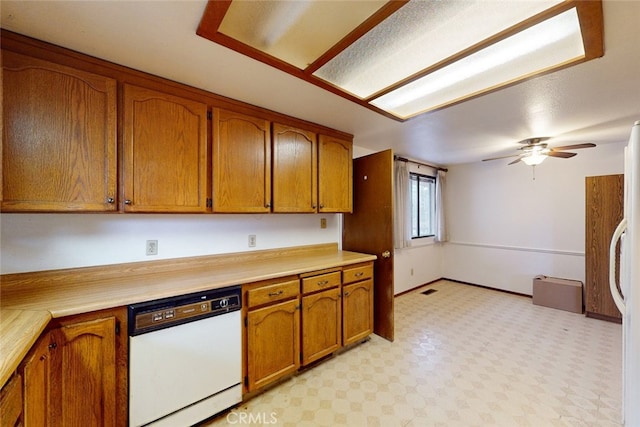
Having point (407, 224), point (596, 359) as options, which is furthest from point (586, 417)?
point (407, 224)

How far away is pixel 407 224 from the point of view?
4.12 meters

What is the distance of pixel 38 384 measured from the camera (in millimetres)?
1116

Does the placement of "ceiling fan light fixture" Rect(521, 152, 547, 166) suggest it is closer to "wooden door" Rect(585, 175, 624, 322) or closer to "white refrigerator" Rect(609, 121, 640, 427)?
"wooden door" Rect(585, 175, 624, 322)

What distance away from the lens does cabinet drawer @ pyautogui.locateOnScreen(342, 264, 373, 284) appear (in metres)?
2.44

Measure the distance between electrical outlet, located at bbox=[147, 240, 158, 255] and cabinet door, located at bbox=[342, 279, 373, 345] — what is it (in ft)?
5.16

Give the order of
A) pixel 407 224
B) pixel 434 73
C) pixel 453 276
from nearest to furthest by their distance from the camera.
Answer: pixel 434 73, pixel 407 224, pixel 453 276

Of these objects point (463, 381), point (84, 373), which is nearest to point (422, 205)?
point (463, 381)

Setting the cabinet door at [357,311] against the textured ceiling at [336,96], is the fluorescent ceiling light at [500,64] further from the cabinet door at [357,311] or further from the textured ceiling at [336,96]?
the cabinet door at [357,311]

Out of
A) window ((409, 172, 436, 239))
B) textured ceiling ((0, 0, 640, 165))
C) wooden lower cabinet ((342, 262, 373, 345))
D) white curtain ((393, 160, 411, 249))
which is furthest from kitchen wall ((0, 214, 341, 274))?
window ((409, 172, 436, 239))

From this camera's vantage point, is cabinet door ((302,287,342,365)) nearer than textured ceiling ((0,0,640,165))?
No

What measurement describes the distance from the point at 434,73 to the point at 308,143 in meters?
1.19

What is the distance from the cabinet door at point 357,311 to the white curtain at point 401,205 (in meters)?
1.49

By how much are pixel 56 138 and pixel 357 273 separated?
2335 millimetres

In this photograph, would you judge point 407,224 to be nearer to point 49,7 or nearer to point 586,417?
point 586,417
